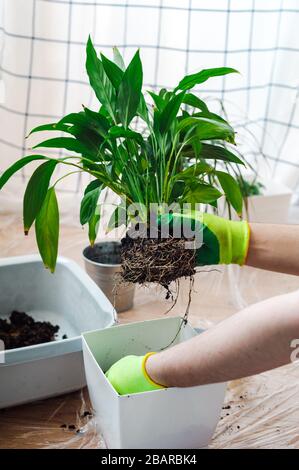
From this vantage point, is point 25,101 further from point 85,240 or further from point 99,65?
point 99,65

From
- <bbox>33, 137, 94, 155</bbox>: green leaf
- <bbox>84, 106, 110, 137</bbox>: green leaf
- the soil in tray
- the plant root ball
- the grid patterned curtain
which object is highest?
the grid patterned curtain

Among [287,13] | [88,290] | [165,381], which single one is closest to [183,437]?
[165,381]

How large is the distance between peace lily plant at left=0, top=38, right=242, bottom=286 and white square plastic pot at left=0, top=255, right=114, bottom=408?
0.18 metres

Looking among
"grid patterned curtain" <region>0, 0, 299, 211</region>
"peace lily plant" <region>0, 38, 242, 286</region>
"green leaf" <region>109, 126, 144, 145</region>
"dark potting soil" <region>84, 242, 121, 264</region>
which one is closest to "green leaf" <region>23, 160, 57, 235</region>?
Answer: "peace lily plant" <region>0, 38, 242, 286</region>

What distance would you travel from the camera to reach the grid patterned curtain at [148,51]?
186 cm

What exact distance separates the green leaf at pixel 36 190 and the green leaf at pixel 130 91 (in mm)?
150

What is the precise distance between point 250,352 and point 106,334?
0.40 meters

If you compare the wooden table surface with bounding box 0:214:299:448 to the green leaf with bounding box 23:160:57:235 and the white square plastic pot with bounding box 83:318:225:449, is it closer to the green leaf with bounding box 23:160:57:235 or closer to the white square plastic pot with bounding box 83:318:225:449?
the white square plastic pot with bounding box 83:318:225:449

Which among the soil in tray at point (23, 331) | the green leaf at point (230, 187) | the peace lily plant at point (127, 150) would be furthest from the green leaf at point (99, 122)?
the soil in tray at point (23, 331)

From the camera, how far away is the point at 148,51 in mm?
1926

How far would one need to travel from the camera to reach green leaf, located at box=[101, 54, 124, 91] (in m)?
1.10

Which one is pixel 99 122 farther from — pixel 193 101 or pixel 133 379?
pixel 133 379

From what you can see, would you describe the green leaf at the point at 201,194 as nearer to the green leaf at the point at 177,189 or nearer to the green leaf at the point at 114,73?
the green leaf at the point at 177,189

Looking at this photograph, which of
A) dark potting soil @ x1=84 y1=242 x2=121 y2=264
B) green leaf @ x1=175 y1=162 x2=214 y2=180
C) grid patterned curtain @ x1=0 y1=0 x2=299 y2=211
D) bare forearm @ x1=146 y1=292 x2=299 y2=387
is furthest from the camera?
grid patterned curtain @ x1=0 y1=0 x2=299 y2=211
